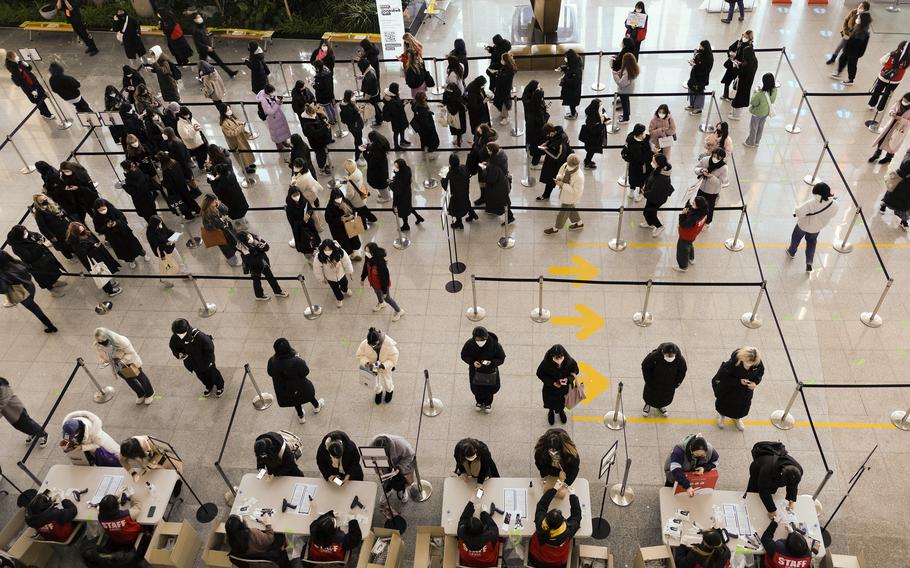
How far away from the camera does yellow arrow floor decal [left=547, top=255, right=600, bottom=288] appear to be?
1138 centimetres

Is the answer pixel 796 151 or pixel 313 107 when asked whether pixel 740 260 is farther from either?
pixel 313 107

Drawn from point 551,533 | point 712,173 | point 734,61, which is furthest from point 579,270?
point 734,61

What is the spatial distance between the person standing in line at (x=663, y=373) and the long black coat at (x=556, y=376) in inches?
36.5

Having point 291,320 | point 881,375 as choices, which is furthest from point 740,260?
point 291,320

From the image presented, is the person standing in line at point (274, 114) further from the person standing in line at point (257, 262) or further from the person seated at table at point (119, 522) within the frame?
the person seated at table at point (119, 522)

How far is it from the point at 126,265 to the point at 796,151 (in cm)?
1296

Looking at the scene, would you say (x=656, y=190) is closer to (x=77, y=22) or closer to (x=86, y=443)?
(x=86, y=443)

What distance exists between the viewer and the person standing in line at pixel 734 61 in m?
13.5

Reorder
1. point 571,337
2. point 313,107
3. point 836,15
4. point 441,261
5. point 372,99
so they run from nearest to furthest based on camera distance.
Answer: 1. point 571,337
2. point 441,261
3. point 313,107
4. point 372,99
5. point 836,15

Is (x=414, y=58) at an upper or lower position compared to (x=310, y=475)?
upper

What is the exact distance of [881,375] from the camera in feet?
31.6

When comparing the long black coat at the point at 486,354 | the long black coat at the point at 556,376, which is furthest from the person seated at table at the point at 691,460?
the long black coat at the point at 486,354

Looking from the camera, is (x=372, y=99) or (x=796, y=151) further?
(x=372, y=99)

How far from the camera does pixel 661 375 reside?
8.45m
